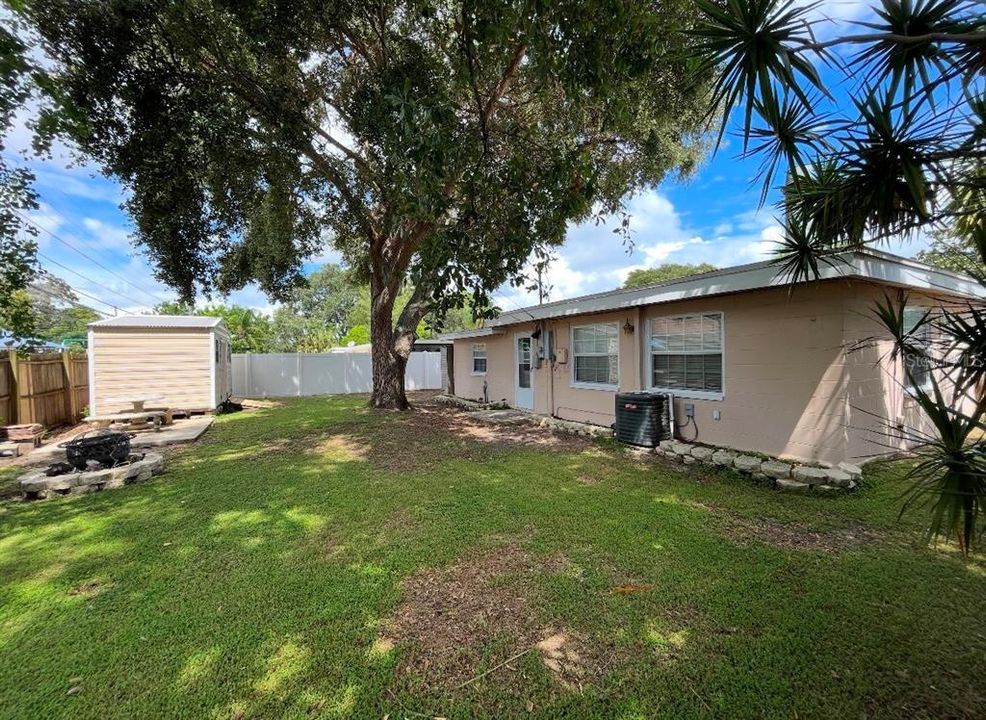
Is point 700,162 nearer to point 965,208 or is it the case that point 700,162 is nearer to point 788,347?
point 788,347

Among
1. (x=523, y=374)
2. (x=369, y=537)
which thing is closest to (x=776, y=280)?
(x=369, y=537)

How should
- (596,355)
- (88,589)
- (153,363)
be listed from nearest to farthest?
(88,589)
(596,355)
(153,363)

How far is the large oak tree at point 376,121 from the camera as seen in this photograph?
391 cm

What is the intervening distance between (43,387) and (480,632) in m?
12.7

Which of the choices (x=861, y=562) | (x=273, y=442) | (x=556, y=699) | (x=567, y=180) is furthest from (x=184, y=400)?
(x=861, y=562)

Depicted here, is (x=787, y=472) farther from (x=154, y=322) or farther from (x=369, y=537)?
(x=154, y=322)

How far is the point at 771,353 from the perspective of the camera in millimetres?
6230

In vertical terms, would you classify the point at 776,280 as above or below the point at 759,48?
below

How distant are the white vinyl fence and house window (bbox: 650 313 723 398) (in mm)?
13500

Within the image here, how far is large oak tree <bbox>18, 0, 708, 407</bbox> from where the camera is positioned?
391cm

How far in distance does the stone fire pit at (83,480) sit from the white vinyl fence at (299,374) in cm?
Result: 1338

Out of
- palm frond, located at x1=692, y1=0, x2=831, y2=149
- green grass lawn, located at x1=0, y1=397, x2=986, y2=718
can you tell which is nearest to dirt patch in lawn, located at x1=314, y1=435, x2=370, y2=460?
green grass lawn, located at x1=0, y1=397, x2=986, y2=718

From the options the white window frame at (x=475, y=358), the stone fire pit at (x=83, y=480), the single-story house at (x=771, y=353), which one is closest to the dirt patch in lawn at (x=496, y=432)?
the single-story house at (x=771, y=353)

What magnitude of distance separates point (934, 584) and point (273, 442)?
355 inches
